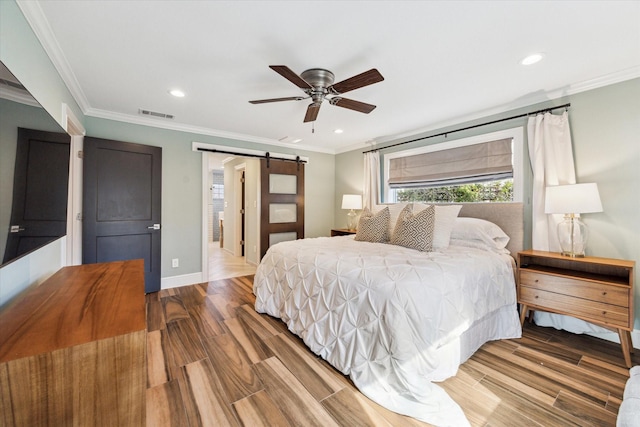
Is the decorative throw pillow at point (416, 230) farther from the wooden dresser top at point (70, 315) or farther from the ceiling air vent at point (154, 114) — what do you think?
the ceiling air vent at point (154, 114)

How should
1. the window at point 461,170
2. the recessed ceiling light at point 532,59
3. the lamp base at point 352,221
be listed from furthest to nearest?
the lamp base at point 352,221
the window at point 461,170
the recessed ceiling light at point 532,59

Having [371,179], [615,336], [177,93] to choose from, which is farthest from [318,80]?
[615,336]

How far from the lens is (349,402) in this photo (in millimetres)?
1601

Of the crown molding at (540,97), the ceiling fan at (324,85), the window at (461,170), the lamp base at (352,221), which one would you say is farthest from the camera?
the lamp base at (352,221)

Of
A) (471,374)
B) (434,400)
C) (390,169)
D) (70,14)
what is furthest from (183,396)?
(390,169)

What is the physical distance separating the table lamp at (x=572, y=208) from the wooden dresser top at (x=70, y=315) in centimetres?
315

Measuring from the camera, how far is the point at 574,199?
7.34 feet

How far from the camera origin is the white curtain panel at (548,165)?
2553 millimetres

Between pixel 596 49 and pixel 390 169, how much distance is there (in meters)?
2.61

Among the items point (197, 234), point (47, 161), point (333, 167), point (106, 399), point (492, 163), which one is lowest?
point (106, 399)

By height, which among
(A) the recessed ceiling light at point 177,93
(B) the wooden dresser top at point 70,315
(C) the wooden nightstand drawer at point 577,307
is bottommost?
(C) the wooden nightstand drawer at point 577,307

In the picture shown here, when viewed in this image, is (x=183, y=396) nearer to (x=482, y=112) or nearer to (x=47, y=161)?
(x=47, y=161)

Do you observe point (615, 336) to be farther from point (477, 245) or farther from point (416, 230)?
point (416, 230)

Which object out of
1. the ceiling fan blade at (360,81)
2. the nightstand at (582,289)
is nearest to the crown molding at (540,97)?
the nightstand at (582,289)
